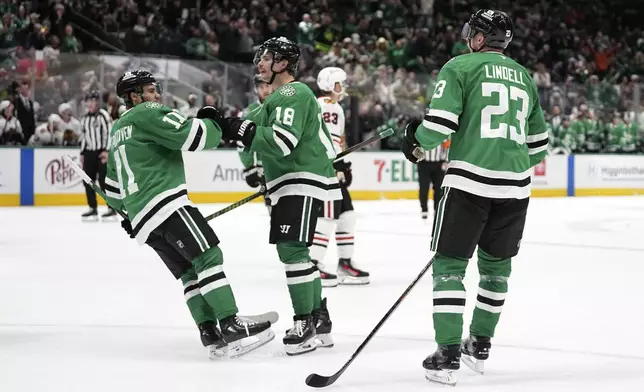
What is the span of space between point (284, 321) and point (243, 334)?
79cm

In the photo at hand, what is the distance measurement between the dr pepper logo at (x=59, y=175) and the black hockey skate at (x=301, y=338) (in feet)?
28.5

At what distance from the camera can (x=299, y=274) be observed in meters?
3.54

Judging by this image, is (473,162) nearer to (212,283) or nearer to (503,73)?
(503,73)

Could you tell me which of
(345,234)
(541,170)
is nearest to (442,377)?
(345,234)

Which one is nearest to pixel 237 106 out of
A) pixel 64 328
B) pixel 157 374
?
pixel 64 328

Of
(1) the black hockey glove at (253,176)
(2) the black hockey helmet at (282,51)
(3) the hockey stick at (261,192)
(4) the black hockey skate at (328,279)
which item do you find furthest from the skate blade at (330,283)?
(2) the black hockey helmet at (282,51)

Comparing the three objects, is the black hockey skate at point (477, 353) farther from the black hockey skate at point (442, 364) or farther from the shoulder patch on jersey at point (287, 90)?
the shoulder patch on jersey at point (287, 90)

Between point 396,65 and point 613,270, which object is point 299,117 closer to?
point 613,270

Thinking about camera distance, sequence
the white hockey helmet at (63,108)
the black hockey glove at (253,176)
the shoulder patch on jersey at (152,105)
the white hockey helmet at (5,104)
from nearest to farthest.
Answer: the shoulder patch on jersey at (152,105), the black hockey glove at (253,176), the white hockey helmet at (5,104), the white hockey helmet at (63,108)

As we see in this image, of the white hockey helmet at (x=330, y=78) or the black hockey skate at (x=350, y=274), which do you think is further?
the white hockey helmet at (x=330, y=78)

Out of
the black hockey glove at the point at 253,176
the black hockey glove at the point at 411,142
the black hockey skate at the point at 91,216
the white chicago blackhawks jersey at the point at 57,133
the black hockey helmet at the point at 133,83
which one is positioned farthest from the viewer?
the white chicago blackhawks jersey at the point at 57,133

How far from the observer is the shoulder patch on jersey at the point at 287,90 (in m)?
3.49

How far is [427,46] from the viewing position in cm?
1652

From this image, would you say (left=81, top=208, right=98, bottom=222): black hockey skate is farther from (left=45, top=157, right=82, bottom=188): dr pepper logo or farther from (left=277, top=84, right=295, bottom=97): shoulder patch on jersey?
(left=277, top=84, right=295, bottom=97): shoulder patch on jersey
